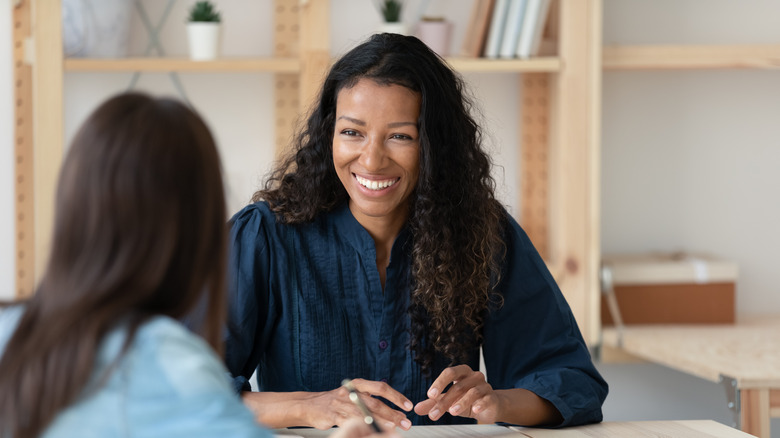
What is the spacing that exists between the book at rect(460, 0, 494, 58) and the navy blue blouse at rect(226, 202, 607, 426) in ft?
2.77

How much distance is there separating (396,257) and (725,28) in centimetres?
146

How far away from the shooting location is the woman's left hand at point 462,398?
115 centimetres

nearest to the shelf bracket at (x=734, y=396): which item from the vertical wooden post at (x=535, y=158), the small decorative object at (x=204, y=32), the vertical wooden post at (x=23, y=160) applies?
the vertical wooden post at (x=535, y=158)

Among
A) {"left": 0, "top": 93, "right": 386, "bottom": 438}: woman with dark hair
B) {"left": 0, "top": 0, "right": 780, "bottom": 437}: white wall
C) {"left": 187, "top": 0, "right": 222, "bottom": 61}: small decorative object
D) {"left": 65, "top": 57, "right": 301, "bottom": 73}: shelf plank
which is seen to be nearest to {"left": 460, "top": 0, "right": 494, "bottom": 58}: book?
{"left": 0, "top": 0, "right": 780, "bottom": 437}: white wall

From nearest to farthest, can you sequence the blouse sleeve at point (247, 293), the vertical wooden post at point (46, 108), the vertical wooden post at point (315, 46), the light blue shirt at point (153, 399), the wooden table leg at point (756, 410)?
1. the light blue shirt at point (153, 399)
2. the blouse sleeve at point (247, 293)
3. the wooden table leg at point (756, 410)
4. the vertical wooden post at point (46, 108)
5. the vertical wooden post at point (315, 46)

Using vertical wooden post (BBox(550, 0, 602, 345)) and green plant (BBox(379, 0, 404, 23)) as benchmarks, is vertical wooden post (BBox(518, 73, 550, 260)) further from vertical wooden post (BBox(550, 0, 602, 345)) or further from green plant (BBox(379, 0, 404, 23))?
green plant (BBox(379, 0, 404, 23))

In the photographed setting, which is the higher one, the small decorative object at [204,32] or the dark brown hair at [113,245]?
the small decorative object at [204,32]

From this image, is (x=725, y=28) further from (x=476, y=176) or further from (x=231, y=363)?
(x=231, y=363)

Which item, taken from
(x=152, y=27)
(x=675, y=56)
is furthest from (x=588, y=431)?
(x=152, y=27)

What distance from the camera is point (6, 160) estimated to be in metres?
2.21

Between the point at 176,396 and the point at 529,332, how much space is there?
0.82 metres

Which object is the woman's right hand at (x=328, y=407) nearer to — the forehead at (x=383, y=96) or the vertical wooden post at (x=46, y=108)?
the forehead at (x=383, y=96)

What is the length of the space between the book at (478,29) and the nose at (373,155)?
0.84 meters

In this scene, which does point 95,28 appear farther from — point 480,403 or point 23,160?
point 480,403
